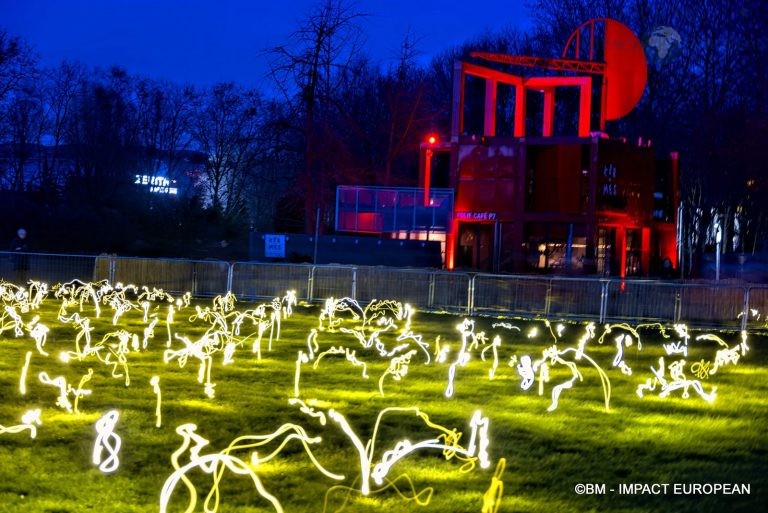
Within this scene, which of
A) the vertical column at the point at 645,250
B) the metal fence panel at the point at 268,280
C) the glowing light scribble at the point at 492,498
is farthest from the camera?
the vertical column at the point at 645,250

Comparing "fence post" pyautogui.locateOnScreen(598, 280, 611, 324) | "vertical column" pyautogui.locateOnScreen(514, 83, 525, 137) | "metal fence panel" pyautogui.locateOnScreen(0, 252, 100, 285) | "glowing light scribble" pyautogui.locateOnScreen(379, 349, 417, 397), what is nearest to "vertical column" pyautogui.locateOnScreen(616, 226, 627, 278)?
"vertical column" pyautogui.locateOnScreen(514, 83, 525, 137)

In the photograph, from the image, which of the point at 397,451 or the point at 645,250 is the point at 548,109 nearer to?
the point at 645,250

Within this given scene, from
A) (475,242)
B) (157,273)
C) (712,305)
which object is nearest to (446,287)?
(712,305)

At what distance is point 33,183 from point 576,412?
52.7 meters

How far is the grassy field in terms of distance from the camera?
7.28m

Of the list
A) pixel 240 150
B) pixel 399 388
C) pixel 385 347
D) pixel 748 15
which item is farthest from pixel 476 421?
pixel 240 150

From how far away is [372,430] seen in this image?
380 inches

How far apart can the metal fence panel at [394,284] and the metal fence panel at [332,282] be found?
0.23 metres

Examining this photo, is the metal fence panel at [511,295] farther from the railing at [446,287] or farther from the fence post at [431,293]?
the fence post at [431,293]

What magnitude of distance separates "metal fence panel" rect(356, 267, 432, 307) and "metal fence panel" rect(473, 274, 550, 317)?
1458mm

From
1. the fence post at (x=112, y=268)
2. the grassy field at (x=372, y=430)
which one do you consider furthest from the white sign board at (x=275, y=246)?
the grassy field at (x=372, y=430)

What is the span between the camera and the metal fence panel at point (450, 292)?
23.2 m

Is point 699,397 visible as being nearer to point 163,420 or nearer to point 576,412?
point 576,412

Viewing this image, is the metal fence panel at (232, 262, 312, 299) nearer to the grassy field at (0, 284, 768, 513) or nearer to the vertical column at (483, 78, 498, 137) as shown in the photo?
the grassy field at (0, 284, 768, 513)
